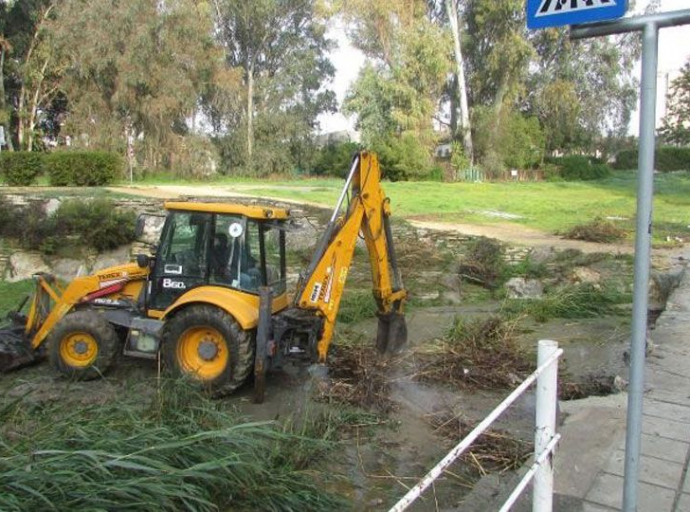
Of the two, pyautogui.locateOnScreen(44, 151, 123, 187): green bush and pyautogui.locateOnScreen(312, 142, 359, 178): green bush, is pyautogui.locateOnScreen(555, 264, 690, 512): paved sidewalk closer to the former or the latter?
pyautogui.locateOnScreen(44, 151, 123, 187): green bush

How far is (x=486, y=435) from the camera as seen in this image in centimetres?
586

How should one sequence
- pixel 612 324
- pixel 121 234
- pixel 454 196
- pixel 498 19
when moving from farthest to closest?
pixel 498 19 → pixel 454 196 → pixel 121 234 → pixel 612 324

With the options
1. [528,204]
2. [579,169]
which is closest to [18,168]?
[528,204]

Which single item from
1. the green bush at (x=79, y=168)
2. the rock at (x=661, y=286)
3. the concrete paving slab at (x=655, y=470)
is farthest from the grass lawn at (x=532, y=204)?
the concrete paving slab at (x=655, y=470)

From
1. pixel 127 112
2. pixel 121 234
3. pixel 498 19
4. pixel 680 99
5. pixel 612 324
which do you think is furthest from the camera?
pixel 680 99

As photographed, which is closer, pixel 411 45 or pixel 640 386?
pixel 640 386

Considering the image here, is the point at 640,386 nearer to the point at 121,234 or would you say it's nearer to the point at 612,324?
the point at 612,324

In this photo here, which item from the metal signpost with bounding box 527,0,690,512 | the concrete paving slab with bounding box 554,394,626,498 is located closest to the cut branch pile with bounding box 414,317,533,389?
the concrete paving slab with bounding box 554,394,626,498

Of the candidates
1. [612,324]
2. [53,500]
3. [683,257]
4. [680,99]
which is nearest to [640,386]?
[53,500]

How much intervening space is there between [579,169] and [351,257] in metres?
44.0

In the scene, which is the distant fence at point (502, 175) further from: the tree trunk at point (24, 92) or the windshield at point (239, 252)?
the windshield at point (239, 252)

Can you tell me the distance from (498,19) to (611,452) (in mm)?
45415

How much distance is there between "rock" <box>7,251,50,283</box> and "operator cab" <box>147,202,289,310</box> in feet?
30.3

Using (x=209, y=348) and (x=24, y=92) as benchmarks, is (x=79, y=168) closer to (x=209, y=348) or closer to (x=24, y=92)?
(x=209, y=348)
